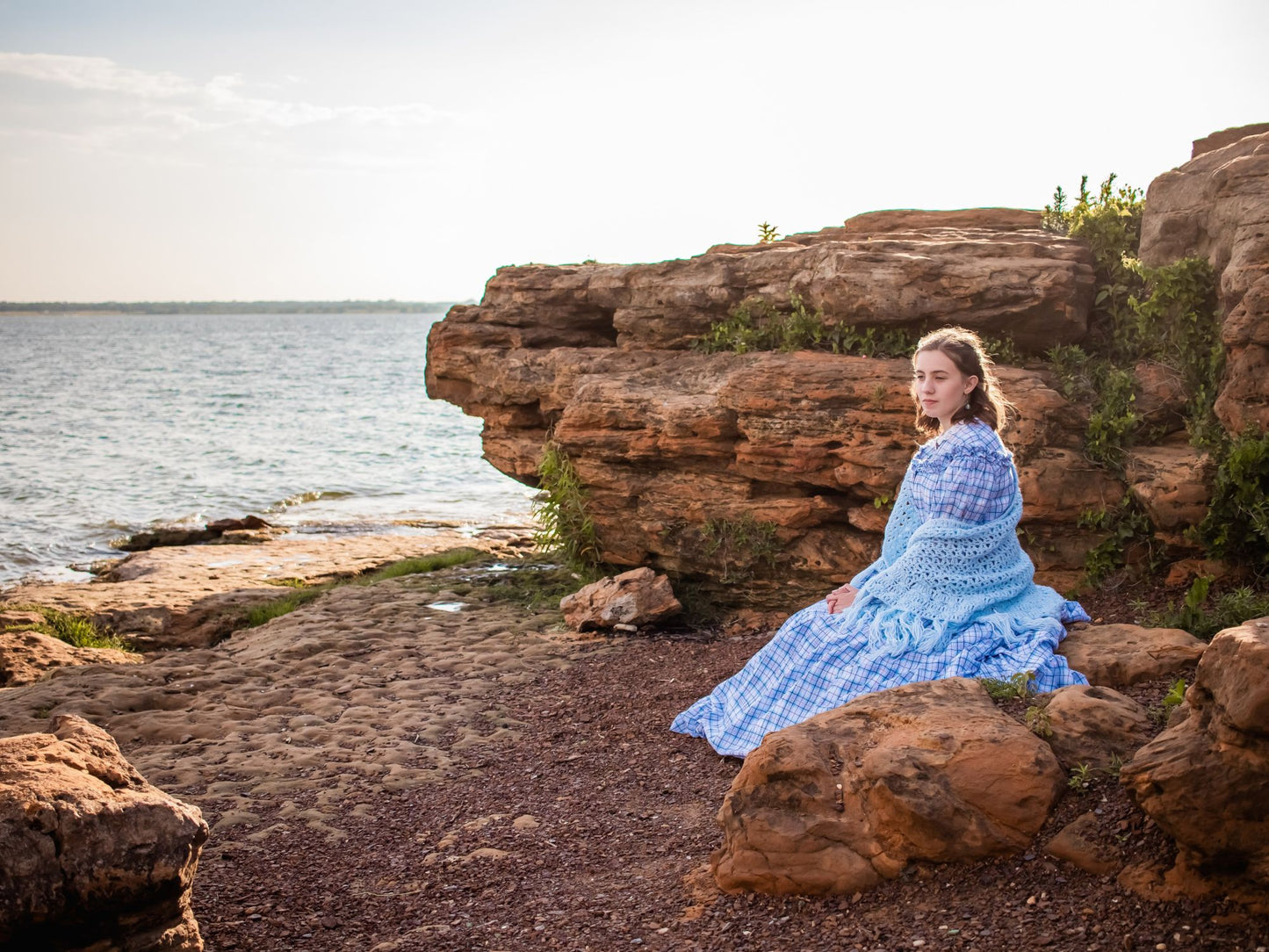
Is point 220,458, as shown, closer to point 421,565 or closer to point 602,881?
point 421,565

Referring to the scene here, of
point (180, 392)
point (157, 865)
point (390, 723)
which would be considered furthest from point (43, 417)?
point (157, 865)

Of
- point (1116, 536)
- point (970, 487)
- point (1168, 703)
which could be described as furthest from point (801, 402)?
point (1168, 703)

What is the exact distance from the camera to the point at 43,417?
128ft

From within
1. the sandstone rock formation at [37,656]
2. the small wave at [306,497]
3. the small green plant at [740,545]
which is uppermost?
the small green plant at [740,545]

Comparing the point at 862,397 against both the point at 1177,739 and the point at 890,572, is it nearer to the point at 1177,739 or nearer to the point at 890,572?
the point at 890,572

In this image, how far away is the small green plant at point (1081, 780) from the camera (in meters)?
4.05

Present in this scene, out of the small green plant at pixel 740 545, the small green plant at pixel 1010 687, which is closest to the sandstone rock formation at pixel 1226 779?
the small green plant at pixel 1010 687

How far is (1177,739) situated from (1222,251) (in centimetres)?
545

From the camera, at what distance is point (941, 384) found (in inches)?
230

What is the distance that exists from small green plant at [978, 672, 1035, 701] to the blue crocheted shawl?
1.96 feet

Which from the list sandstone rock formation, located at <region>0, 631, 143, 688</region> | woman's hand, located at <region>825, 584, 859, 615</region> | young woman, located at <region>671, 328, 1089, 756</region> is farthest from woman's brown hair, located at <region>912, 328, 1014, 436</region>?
sandstone rock formation, located at <region>0, 631, 143, 688</region>

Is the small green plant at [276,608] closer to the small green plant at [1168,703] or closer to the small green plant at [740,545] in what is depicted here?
the small green plant at [740,545]

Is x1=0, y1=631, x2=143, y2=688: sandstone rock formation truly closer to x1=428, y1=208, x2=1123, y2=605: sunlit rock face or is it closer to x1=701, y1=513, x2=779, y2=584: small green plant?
x1=428, y1=208, x2=1123, y2=605: sunlit rock face

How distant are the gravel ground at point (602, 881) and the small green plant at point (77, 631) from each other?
6281 mm
